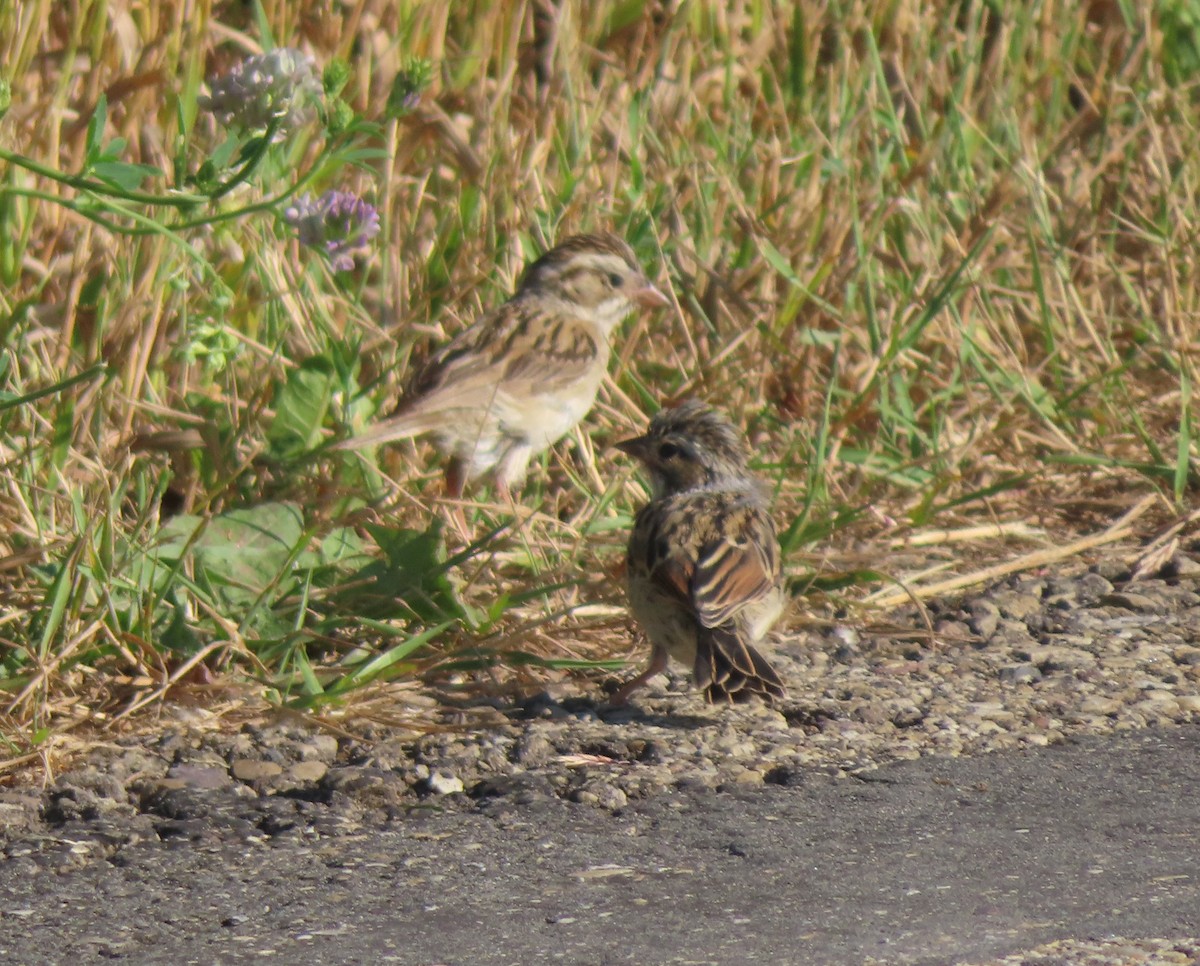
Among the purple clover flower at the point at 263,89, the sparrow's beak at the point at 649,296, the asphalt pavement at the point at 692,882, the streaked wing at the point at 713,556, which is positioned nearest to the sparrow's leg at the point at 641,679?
the streaked wing at the point at 713,556

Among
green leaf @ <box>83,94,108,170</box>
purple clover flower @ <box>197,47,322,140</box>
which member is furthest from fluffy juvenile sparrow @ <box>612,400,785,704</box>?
green leaf @ <box>83,94,108,170</box>

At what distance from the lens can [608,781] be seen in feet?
13.8

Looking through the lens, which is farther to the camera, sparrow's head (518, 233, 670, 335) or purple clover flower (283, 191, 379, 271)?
sparrow's head (518, 233, 670, 335)

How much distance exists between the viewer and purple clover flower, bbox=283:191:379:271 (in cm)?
546

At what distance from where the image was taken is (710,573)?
188 inches

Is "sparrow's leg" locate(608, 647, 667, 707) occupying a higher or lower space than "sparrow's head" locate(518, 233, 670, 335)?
lower

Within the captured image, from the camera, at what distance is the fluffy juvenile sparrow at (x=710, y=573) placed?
4.58m

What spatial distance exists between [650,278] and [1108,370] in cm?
171

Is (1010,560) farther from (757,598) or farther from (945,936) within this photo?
(945,936)

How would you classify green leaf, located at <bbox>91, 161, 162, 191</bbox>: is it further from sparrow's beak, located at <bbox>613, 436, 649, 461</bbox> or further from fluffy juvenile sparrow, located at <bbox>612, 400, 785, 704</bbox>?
sparrow's beak, located at <bbox>613, 436, 649, 461</bbox>

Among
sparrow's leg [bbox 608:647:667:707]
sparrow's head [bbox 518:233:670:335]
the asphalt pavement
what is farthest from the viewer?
sparrow's head [bbox 518:233:670:335]

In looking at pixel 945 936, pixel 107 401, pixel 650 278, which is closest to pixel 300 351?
pixel 107 401

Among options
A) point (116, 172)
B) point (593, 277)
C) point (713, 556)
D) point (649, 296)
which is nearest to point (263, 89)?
point (116, 172)

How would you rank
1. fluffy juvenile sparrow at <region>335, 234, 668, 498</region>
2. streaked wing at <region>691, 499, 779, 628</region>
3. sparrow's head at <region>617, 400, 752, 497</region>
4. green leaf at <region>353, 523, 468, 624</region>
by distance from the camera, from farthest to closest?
fluffy juvenile sparrow at <region>335, 234, 668, 498</region>, sparrow's head at <region>617, 400, 752, 497</region>, green leaf at <region>353, 523, 468, 624</region>, streaked wing at <region>691, 499, 779, 628</region>
